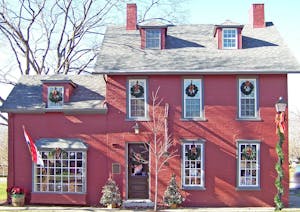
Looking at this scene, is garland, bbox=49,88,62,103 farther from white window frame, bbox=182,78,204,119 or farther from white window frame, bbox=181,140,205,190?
white window frame, bbox=181,140,205,190

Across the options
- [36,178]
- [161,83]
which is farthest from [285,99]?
[36,178]

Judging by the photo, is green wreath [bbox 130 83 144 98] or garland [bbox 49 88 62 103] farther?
garland [bbox 49 88 62 103]

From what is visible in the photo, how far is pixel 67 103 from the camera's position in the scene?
21.5 m

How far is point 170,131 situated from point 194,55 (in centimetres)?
372

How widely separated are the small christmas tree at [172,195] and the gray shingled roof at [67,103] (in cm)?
430

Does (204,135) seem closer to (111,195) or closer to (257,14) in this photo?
(111,195)

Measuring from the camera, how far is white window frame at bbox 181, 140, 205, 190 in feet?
67.6

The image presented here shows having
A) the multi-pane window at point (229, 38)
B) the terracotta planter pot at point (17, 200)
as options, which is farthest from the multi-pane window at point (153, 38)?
the terracotta planter pot at point (17, 200)

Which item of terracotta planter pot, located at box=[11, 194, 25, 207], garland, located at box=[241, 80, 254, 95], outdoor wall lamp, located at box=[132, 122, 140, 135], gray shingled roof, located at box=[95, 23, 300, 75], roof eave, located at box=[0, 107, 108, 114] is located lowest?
terracotta planter pot, located at box=[11, 194, 25, 207]

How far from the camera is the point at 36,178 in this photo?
20938mm

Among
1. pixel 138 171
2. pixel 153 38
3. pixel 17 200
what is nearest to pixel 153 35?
pixel 153 38

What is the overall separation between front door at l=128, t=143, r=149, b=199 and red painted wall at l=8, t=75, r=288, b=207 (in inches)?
16.4

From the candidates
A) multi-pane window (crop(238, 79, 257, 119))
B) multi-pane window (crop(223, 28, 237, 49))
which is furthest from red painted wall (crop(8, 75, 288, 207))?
multi-pane window (crop(223, 28, 237, 49))

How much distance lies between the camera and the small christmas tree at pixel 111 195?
65.6ft
